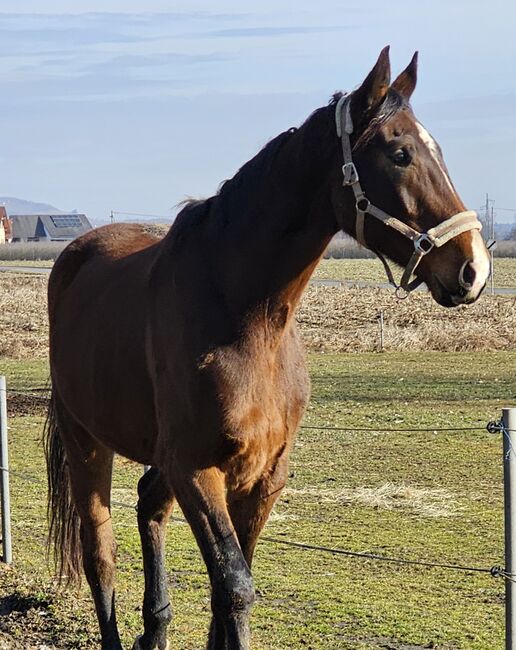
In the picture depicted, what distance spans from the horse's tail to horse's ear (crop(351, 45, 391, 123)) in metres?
2.98

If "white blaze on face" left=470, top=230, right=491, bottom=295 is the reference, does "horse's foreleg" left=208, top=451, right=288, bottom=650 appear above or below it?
below

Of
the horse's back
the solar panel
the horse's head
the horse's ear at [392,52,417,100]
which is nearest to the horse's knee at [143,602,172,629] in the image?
the horse's back

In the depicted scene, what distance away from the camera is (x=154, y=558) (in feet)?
18.8

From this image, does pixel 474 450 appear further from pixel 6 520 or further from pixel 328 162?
pixel 328 162

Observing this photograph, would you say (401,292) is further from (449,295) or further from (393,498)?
(393,498)

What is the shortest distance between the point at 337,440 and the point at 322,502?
3.52 meters

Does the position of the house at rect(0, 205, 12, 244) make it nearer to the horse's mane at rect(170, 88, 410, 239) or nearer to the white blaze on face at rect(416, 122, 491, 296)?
the horse's mane at rect(170, 88, 410, 239)

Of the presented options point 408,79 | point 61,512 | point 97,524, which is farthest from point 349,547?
point 408,79

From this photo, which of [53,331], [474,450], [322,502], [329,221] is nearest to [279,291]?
[329,221]

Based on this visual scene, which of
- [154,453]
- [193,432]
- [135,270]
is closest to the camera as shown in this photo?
[193,432]

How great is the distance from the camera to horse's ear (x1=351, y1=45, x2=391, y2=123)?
3.87 metres

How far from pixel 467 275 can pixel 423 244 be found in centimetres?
21

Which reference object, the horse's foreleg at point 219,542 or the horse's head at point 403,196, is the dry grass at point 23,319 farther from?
the horse's head at point 403,196

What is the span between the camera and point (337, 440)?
1322 centimetres
